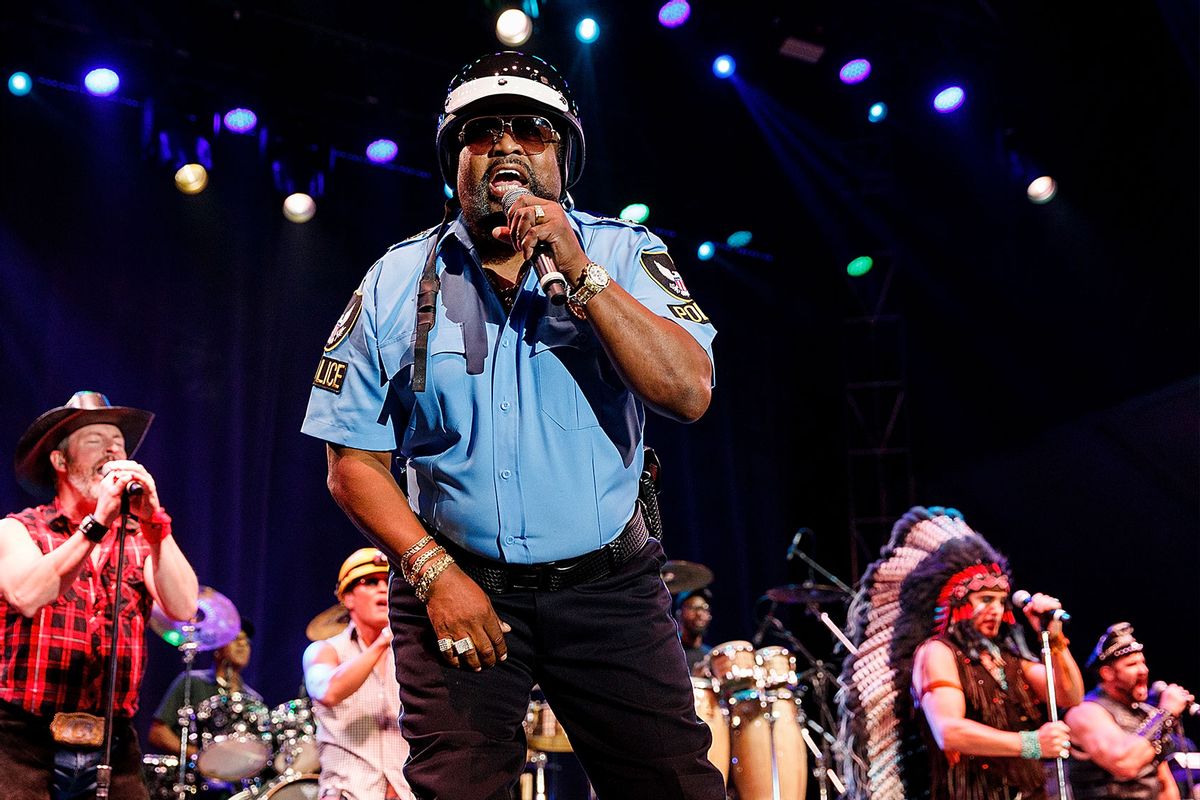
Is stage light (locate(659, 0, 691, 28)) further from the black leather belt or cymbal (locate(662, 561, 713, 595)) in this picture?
the black leather belt

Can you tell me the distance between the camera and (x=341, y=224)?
10.8m

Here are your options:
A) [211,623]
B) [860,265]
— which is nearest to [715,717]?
[211,623]

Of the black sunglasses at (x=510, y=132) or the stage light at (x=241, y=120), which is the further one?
the stage light at (x=241, y=120)

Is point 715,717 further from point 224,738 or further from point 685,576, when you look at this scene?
point 224,738

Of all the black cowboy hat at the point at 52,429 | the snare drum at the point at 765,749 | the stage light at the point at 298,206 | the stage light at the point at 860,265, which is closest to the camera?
the black cowboy hat at the point at 52,429

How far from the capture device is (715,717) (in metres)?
7.75

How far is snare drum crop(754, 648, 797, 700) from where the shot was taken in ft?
25.7

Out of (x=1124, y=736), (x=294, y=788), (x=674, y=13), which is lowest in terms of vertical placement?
(x=294, y=788)

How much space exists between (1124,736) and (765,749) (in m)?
2.31

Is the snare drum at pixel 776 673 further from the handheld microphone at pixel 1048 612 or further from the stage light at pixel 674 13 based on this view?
the stage light at pixel 674 13

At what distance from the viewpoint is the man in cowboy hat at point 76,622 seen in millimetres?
3904

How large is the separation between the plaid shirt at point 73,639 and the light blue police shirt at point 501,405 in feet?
7.91

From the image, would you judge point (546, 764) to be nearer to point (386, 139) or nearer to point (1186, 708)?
point (1186, 708)

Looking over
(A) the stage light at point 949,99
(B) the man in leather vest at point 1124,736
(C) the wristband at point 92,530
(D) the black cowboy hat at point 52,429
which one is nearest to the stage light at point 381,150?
(A) the stage light at point 949,99
